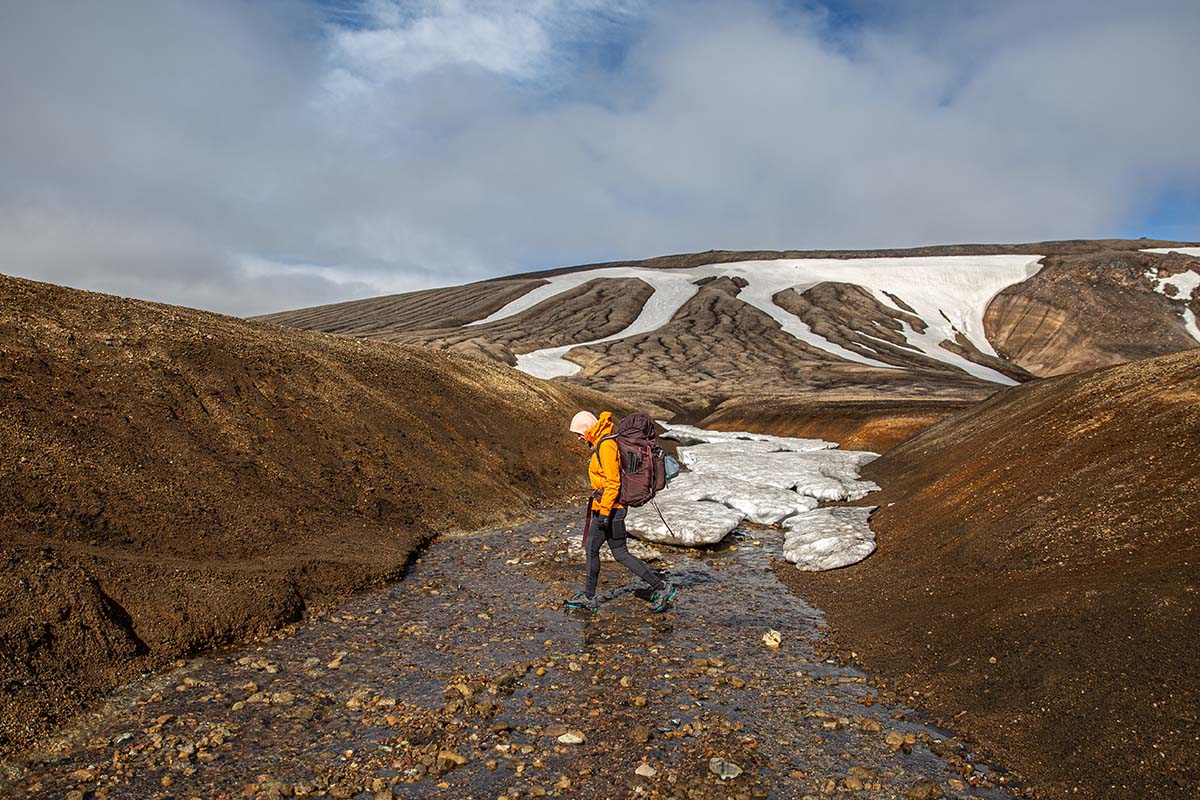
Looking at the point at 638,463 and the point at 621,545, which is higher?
the point at 638,463

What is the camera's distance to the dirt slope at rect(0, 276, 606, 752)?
10188mm

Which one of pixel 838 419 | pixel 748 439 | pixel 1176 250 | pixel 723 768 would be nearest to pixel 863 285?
pixel 1176 250

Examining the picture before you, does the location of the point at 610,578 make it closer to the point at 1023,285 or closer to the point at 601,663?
the point at 601,663

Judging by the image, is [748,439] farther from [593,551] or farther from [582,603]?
[593,551]

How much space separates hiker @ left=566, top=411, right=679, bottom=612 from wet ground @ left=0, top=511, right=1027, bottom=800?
0.43m

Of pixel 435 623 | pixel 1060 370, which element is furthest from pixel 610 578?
pixel 1060 370

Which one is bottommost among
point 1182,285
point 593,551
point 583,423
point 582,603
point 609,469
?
point 582,603

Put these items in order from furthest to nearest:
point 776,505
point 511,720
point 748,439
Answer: point 748,439 → point 776,505 → point 511,720

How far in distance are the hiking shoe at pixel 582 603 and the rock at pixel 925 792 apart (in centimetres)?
667

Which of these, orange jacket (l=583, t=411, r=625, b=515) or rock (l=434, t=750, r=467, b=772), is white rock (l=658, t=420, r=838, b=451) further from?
rock (l=434, t=750, r=467, b=772)

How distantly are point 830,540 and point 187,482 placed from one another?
14804 millimetres

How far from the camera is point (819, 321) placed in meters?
140

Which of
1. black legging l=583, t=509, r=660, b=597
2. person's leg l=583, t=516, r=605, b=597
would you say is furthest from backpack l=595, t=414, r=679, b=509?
person's leg l=583, t=516, r=605, b=597

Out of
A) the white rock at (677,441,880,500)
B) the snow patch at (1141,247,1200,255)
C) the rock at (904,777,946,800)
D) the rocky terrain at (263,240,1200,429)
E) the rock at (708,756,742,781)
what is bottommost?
the rock at (904,777,946,800)
